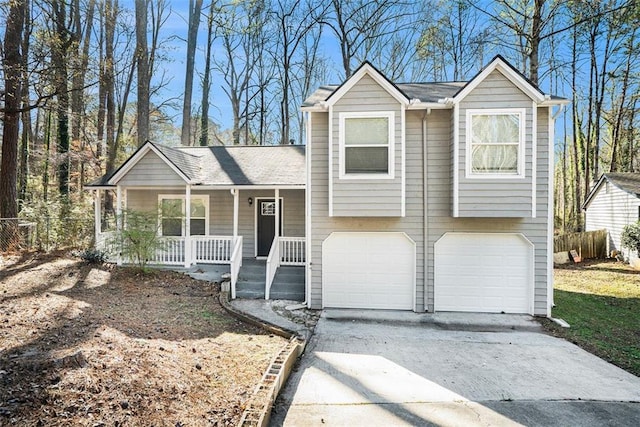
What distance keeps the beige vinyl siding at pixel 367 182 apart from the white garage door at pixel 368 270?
788 mm

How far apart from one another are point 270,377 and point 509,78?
769 cm

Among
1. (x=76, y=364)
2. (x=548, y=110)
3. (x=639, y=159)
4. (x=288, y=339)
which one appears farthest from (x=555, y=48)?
(x=76, y=364)

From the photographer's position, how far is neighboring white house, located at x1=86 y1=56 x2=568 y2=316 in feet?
25.6

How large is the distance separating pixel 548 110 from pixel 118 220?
11.6 m

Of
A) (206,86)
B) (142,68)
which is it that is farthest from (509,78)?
(206,86)

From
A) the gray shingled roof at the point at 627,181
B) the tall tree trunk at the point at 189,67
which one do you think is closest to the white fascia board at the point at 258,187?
the tall tree trunk at the point at 189,67

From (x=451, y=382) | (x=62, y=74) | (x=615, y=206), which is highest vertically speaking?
(x=62, y=74)

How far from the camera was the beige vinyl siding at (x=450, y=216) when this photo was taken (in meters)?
8.07

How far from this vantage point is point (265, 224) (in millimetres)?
11781

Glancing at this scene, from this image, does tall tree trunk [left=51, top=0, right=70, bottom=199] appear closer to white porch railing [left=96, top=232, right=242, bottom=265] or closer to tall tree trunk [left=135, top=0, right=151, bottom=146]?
tall tree trunk [left=135, top=0, right=151, bottom=146]

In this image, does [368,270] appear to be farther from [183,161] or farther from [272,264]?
[183,161]

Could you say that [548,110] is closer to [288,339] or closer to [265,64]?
[288,339]

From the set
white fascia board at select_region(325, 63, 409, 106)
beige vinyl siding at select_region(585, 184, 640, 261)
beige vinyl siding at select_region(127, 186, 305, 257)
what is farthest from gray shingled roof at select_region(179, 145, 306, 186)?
beige vinyl siding at select_region(585, 184, 640, 261)

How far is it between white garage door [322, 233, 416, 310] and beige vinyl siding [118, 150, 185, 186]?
18.0 feet
